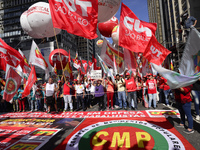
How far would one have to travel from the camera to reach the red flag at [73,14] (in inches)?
162

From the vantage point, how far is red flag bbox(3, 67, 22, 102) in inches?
186

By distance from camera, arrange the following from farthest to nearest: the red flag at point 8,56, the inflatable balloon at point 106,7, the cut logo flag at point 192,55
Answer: the red flag at point 8,56, the inflatable balloon at point 106,7, the cut logo flag at point 192,55

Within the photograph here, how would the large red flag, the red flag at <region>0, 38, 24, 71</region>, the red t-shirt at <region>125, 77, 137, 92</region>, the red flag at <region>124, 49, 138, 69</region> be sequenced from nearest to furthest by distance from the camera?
the red flag at <region>0, 38, 24, 71</region> → the large red flag → the red t-shirt at <region>125, 77, 137, 92</region> → the red flag at <region>124, 49, 138, 69</region>

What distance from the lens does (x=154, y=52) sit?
5707 millimetres

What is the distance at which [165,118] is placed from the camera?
5070 millimetres

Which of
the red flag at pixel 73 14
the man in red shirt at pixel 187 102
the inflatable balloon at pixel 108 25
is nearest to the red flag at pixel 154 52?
the man in red shirt at pixel 187 102

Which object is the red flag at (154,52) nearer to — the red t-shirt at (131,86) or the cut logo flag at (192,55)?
the red t-shirt at (131,86)

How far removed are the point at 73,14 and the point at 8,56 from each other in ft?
11.9

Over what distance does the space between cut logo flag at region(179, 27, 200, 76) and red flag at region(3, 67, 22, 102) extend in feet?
19.3

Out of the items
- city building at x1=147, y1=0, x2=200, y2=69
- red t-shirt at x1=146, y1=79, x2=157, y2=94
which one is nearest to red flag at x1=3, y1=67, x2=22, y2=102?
red t-shirt at x1=146, y1=79, x2=157, y2=94

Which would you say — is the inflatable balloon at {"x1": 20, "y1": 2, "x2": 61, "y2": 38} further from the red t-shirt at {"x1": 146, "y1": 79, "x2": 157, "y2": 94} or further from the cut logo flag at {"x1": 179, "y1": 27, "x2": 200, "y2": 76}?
the red t-shirt at {"x1": 146, "y1": 79, "x2": 157, "y2": 94}

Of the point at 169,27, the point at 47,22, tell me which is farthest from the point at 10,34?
the point at 47,22

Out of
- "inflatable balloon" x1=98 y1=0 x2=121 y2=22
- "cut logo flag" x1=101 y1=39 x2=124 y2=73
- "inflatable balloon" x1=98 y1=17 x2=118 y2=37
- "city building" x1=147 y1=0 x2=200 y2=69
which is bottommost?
"cut logo flag" x1=101 y1=39 x2=124 y2=73

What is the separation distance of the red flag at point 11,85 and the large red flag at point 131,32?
462 cm
